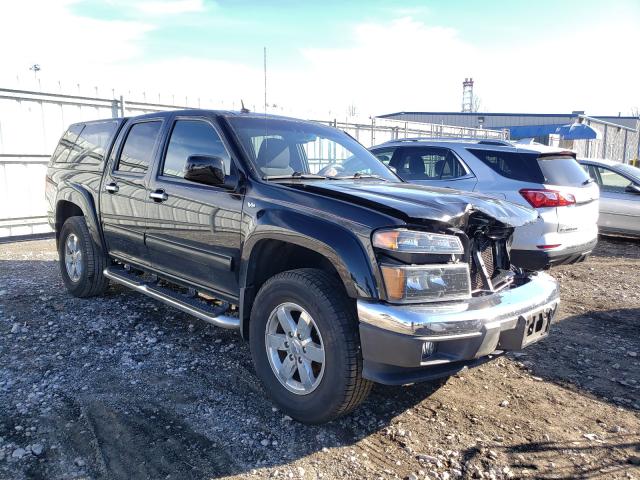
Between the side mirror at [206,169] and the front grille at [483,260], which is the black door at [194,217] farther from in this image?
the front grille at [483,260]

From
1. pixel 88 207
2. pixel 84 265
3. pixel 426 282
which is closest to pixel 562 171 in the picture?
pixel 426 282

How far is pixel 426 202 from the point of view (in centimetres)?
305

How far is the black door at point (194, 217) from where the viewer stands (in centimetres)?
366

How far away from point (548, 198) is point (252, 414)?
432 cm

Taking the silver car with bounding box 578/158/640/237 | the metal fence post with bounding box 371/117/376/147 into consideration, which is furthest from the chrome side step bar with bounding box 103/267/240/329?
the metal fence post with bounding box 371/117/376/147

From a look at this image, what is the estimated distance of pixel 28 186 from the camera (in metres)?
9.65

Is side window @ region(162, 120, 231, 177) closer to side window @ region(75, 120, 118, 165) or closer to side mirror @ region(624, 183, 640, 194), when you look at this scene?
side window @ region(75, 120, 118, 165)

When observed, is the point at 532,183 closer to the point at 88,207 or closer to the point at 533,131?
the point at 88,207

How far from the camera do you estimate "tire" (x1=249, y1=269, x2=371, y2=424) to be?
9.30ft

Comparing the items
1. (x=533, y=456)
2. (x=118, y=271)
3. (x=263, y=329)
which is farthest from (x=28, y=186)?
Answer: (x=533, y=456)

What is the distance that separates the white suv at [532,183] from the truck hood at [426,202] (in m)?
1.90

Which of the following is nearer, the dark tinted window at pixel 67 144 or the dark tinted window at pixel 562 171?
the dark tinted window at pixel 67 144

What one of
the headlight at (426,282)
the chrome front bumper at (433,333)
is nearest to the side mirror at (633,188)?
the chrome front bumper at (433,333)

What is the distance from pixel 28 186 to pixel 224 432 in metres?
8.52
